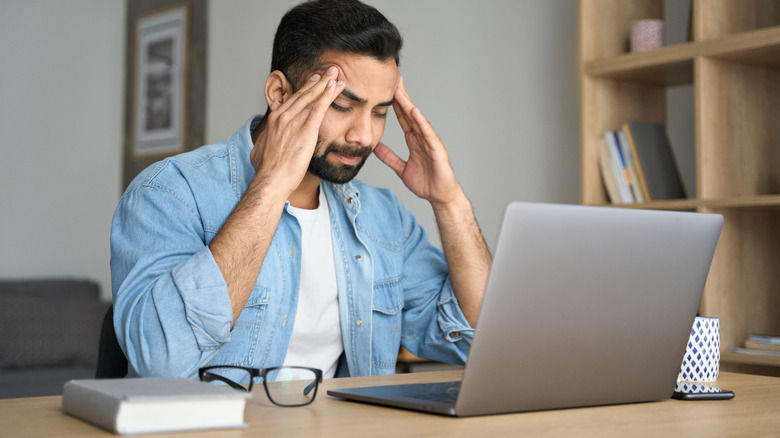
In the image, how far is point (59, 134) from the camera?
476 centimetres

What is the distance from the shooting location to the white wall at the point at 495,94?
2916 millimetres

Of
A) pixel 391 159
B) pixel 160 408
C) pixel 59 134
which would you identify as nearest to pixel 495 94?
pixel 391 159

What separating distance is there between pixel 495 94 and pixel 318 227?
1.59 metres

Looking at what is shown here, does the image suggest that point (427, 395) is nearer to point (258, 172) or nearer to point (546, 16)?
point (258, 172)

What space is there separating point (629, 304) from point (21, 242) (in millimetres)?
4442

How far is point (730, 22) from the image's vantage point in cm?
222

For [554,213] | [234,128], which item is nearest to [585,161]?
[554,213]

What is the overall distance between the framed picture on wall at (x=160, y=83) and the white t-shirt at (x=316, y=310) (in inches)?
120

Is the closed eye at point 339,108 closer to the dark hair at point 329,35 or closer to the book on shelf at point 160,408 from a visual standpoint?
the dark hair at point 329,35

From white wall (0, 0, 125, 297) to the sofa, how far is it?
5.74 ft

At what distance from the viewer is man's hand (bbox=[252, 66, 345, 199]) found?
1.39m

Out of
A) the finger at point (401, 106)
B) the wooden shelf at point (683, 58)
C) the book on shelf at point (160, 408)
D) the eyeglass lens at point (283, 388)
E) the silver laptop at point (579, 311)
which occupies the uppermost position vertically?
the wooden shelf at point (683, 58)

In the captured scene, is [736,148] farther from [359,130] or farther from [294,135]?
[294,135]

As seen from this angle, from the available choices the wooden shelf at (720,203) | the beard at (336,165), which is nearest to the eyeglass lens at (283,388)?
the beard at (336,165)
